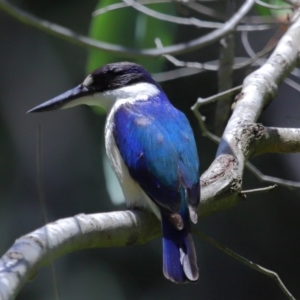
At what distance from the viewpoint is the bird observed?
219cm

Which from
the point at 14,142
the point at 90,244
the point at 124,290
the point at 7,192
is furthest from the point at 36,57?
the point at 90,244

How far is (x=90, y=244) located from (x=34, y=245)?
0.30 meters

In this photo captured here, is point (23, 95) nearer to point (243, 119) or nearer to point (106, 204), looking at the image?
point (106, 204)

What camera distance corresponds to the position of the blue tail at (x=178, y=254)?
2111 mm

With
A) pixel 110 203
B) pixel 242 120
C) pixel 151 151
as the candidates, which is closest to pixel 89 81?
pixel 151 151

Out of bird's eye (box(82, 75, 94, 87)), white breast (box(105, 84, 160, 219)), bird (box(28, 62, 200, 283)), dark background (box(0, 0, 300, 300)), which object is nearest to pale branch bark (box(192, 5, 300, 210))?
bird (box(28, 62, 200, 283))

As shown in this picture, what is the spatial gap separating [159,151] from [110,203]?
6.18 ft

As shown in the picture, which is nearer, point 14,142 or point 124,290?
point 124,290

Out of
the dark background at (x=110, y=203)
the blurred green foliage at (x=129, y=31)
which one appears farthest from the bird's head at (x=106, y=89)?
the dark background at (x=110, y=203)

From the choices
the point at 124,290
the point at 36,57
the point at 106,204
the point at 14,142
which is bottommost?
the point at 124,290

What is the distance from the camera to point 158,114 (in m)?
2.61

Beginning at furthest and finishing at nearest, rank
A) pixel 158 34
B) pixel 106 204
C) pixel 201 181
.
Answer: pixel 106 204
pixel 158 34
pixel 201 181

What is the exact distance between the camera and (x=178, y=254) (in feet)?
7.11

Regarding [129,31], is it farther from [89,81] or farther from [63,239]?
[63,239]
